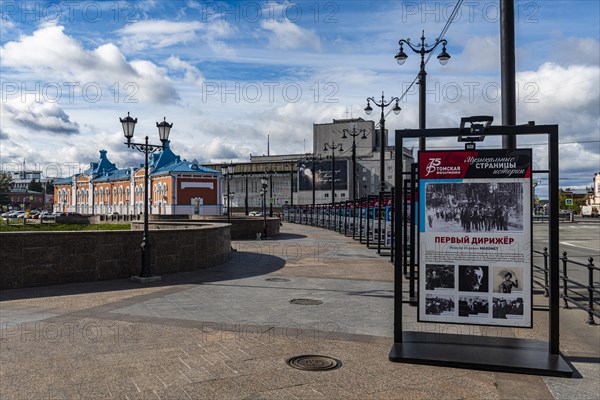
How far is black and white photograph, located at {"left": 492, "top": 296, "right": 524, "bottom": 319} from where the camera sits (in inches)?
241

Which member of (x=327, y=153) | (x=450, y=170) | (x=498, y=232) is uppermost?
(x=327, y=153)

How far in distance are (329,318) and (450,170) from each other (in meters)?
3.53

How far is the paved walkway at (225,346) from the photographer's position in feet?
16.9

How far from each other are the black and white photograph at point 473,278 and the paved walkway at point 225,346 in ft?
3.38

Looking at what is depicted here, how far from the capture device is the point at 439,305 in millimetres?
6352

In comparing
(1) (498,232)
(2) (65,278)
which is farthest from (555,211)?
(2) (65,278)

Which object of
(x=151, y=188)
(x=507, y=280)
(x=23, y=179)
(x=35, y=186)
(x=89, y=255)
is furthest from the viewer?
(x=23, y=179)

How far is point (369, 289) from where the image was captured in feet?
37.6

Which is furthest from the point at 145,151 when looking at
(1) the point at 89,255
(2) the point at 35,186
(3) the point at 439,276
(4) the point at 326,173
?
(2) the point at 35,186

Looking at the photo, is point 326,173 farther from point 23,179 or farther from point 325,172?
point 23,179

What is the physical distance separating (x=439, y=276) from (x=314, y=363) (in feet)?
6.53

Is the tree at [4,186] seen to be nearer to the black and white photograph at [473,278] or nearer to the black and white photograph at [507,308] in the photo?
the black and white photograph at [473,278]

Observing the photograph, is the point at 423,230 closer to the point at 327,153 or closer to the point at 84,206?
the point at 84,206

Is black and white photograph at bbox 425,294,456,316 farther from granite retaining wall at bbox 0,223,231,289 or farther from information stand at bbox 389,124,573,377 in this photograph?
granite retaining wall at bbox 0,223,231,289
